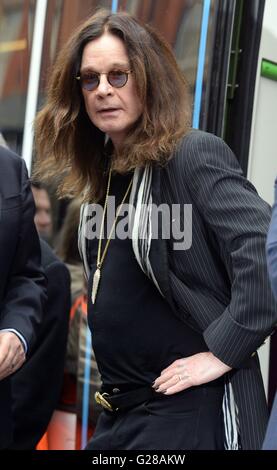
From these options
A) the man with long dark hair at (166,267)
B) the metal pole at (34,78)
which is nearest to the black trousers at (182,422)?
the man with long dark hair at (166,267)

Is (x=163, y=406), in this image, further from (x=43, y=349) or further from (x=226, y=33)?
(x=226, y=33)

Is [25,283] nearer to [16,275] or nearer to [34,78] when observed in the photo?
[16,275]

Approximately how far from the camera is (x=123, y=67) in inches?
96.1

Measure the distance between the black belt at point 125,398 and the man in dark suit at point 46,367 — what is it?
794mm

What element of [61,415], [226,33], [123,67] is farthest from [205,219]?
[61,415]

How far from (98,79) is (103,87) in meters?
→ 0.04

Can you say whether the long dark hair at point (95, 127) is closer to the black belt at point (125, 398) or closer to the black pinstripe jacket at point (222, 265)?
the black pinstripe jacket at point (222, 265)

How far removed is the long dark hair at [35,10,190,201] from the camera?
95.7 inches

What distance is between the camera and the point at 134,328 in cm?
238

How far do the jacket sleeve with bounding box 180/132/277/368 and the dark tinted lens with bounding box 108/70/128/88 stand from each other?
26cm

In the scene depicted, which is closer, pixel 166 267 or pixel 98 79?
pixel 166 267

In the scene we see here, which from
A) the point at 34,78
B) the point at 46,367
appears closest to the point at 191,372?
the point at 46,367
